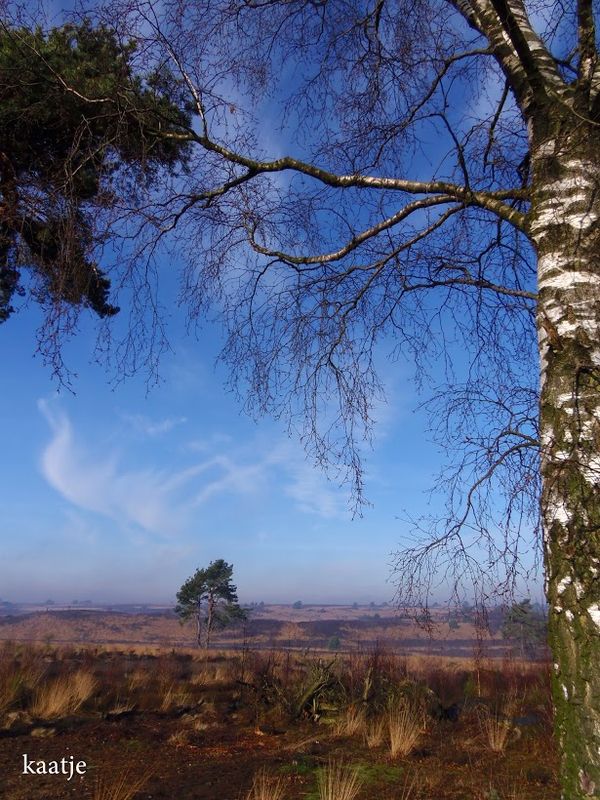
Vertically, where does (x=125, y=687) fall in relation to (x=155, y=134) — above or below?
below

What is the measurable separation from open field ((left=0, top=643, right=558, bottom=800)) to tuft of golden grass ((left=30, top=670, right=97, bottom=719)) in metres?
0.03

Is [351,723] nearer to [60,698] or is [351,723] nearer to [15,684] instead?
[60,698]

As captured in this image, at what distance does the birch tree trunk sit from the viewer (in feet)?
6.65

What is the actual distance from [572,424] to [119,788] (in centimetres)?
422

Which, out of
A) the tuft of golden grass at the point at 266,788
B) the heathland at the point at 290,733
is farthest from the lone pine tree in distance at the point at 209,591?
the tuft of golden grass at the point at 266,788

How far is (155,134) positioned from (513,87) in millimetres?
1997

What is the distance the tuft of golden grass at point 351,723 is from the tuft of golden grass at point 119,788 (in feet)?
13.3

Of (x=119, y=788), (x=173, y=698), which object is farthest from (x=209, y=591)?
(x=119, y=788)

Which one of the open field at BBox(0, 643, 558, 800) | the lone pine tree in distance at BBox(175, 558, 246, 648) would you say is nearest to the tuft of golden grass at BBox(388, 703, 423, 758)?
the open field at BBox(0, 643, 558, 800)

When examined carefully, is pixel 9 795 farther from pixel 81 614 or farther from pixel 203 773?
pixel 81 614

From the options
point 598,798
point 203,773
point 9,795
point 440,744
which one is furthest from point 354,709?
point 598,798

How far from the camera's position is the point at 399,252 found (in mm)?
3475

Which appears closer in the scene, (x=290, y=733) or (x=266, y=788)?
Result: (x=266, y=788)

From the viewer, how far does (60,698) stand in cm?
882
